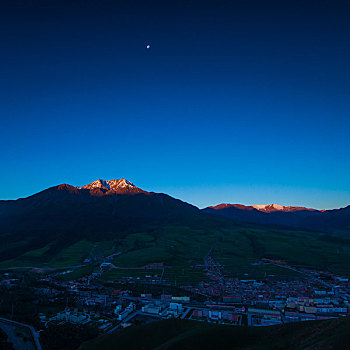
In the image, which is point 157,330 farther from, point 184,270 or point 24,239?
point 24,239

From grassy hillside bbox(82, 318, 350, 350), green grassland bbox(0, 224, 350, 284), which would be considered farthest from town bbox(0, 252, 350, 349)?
grassy hillside bbox(82, 318, 350, 350)

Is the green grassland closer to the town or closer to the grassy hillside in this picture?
the town

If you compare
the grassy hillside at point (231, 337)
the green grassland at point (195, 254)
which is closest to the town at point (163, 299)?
the green grassland at point (195, 254)

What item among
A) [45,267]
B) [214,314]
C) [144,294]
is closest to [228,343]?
[214,314]

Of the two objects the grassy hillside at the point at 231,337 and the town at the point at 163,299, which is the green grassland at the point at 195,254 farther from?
A: the grassy hillside at the point at 231,337

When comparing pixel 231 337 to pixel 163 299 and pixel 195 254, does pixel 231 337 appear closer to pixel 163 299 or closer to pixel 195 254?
pixel 163 299

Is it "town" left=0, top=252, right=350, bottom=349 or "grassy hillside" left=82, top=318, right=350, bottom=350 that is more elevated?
"grassy hillside" left=82, top=318, right=350, bottom=350
